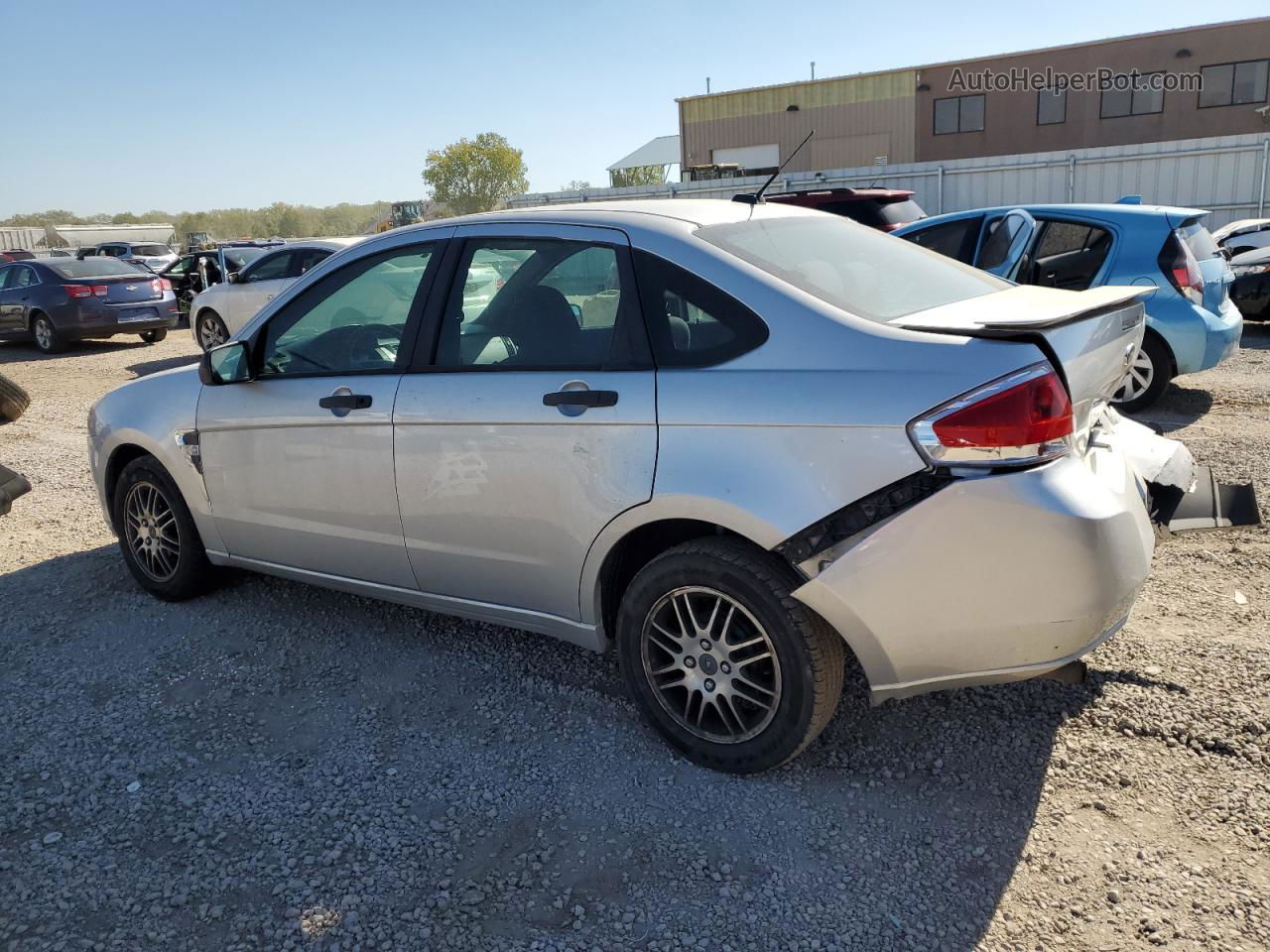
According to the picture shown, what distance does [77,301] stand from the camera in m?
15.4

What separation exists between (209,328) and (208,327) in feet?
0.08

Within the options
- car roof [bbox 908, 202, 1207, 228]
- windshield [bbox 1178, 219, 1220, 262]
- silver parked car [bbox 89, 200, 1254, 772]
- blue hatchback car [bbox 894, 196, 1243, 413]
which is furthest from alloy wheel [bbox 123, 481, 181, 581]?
windshield [bbox 1178, 219, 1220, 262]

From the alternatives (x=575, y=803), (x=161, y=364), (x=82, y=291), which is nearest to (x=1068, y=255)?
(x=575, y=803)

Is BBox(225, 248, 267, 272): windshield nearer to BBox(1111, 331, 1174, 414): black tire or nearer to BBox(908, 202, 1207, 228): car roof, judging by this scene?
BBox(908, 202, 1207, 228): car roof

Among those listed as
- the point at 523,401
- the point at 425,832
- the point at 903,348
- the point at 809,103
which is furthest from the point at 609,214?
the point at 809,103

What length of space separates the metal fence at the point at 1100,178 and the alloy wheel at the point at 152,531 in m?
13.1

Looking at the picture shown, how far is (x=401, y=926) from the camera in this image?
254cm

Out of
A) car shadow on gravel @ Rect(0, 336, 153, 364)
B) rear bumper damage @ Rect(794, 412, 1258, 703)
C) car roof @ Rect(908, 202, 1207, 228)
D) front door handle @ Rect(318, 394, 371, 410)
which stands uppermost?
car roof @ Rect(908, 202, 1207, 228)

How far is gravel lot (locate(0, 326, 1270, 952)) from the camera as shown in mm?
2525

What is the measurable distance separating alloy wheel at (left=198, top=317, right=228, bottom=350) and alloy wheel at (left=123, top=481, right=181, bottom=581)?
9.87 m

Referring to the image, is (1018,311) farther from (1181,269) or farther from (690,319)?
(1181,269)

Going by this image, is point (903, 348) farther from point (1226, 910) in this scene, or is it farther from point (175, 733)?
point (175, 733)

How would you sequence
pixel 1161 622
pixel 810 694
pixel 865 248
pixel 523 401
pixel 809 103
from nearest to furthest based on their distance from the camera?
1. pixel 810 694
2. pixel 523 401
3. pixel 865 248
4. pixel 1161 622
5. pixel 809 103

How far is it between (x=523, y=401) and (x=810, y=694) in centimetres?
132
